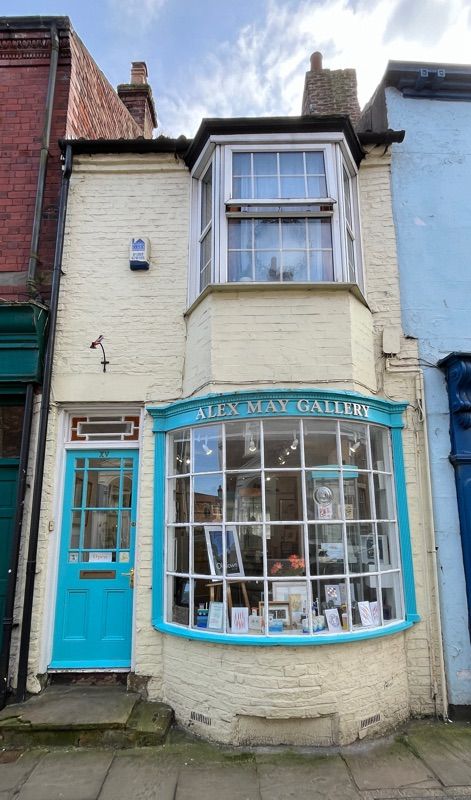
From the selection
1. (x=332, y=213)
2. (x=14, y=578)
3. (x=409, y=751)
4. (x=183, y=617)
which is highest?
(x=332, y=213)

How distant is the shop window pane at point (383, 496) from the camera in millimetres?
5238

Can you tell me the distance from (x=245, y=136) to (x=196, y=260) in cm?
163

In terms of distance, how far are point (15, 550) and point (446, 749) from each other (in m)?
4.66

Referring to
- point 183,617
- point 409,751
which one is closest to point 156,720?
point 183,617

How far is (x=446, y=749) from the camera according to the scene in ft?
14.0

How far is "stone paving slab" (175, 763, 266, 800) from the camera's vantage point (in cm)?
360

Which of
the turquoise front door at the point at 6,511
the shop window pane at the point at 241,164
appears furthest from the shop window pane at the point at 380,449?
the turquoise front door at the point at 6,511

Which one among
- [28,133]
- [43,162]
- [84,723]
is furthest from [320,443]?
[28,133]

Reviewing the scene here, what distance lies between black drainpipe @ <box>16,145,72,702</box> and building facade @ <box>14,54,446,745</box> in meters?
0.12

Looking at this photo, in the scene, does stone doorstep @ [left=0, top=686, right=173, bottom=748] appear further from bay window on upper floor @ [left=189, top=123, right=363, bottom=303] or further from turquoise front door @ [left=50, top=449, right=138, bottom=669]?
bay window on upper floor @ [left=189, top=123, right=363, bottom=303]

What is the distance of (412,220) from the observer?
6070mm

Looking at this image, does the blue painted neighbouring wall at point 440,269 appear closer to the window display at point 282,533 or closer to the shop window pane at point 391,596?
the shop window pane at point 391,596

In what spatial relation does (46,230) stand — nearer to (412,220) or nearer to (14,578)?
(14,578)

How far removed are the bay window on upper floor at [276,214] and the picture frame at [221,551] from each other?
2.85 metres
